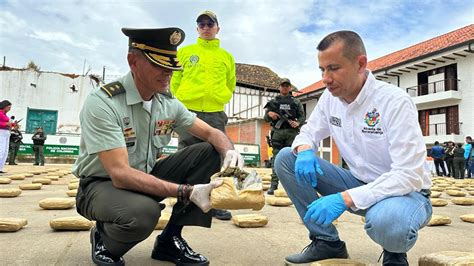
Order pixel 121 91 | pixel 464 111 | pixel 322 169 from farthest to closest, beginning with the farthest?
pixel 464 111 → pixel 322 169 → pixel 121 91

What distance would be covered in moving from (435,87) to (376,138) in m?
20.4

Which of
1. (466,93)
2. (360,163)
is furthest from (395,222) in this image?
(466,93)

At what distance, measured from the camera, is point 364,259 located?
2145mm

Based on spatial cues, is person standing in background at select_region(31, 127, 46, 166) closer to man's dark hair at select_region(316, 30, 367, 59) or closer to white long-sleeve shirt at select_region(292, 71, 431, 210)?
white long-sleeve shirt at select_region(292, 71, 431, 210)

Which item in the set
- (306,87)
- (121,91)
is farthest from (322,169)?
(306,87)

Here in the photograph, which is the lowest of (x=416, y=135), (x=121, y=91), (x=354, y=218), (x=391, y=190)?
(x=354, y=218)

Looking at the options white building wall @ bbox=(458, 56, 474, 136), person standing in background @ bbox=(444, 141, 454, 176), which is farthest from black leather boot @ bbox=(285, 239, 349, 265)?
white building wall @ bbox=(458, 56, 474, 136)

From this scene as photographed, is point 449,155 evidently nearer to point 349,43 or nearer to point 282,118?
point 282,118

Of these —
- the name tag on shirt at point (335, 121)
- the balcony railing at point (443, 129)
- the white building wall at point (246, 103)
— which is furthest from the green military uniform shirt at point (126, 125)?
the white building wall at point (246, 103)

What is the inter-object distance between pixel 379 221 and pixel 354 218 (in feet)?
6.92

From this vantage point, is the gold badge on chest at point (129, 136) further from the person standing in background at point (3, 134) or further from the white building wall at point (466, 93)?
the white building wall at point (466, 93)

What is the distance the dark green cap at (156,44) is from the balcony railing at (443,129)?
64.4 feet

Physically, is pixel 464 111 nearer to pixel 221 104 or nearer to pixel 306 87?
pixel 306 87

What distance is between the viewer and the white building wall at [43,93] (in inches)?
723
